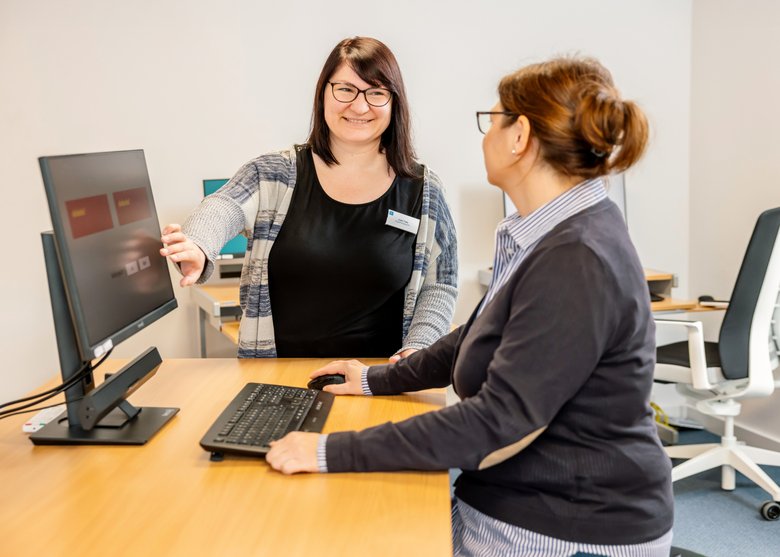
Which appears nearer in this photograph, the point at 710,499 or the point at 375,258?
the point at 375,258

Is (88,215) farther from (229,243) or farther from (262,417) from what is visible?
(229,243)

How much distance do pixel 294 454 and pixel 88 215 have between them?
53 centimetres

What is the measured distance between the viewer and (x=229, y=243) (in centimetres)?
351

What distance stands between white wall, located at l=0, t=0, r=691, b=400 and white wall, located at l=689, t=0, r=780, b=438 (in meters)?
0.11

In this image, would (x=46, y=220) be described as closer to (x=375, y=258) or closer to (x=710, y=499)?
(x=375, y=258)

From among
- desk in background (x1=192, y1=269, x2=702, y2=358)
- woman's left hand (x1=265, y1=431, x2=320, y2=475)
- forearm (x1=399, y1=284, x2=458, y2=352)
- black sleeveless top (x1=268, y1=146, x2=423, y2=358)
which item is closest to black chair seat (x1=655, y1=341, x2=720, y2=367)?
desk in background (x1=192, y1=269, x2=702, y2=358)

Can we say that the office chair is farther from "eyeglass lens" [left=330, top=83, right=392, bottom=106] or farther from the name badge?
"eyeglass lens" [left=330, top=83, right=392, bottom=106]

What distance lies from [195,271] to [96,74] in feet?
7.69

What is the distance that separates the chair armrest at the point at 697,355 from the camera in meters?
2.80

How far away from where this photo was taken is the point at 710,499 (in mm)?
3006

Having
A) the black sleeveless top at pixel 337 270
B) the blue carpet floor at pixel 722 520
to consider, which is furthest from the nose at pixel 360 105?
the blue carpet floor at pixel 722 520

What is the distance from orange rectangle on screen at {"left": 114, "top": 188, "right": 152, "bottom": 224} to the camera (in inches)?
55.9

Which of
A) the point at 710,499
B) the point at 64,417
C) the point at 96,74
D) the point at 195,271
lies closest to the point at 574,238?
the point at 195,271

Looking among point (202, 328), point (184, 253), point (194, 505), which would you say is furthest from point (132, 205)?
point (202, 328)
